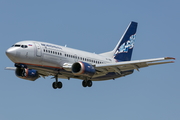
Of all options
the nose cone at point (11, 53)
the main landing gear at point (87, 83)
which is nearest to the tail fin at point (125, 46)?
the main landing gear at point (87, 83)

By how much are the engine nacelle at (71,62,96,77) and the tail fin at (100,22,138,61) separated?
391 inches

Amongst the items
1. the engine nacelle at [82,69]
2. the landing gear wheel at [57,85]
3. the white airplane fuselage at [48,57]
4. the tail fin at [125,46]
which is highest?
the tail fin at [125,46]

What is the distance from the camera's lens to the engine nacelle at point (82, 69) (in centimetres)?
5088

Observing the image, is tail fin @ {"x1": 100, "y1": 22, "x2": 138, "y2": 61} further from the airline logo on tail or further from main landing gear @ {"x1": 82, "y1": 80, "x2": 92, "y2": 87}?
main landing gear @ {"x1": 82, "y1": 80, "x2": 92, "y2": 87}

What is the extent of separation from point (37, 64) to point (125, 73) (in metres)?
14.5

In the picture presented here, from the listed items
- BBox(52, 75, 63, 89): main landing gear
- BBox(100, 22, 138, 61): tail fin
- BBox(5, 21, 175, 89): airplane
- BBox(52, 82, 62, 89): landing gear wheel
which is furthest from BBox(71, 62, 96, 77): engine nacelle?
BBox(100, 22, 138, 61): tail fin

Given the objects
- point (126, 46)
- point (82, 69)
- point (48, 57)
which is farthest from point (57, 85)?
point (126, 46)

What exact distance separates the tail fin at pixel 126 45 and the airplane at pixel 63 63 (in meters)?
2.95

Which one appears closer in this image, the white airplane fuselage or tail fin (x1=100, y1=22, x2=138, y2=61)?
the white airplane fuselage

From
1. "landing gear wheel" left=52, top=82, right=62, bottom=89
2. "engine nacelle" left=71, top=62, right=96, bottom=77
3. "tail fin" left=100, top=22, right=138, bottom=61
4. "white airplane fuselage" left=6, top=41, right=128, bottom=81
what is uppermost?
"tail fin" left=100, top=22, right=138, bottom=61

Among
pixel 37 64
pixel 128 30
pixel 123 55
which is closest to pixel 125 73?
pixel 123 55

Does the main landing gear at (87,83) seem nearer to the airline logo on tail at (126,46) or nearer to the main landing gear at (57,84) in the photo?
the main landing gear at (57,84)

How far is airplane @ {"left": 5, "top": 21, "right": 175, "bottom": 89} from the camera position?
159ft

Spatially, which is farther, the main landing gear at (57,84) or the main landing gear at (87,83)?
the main landing gear at (87,83)
